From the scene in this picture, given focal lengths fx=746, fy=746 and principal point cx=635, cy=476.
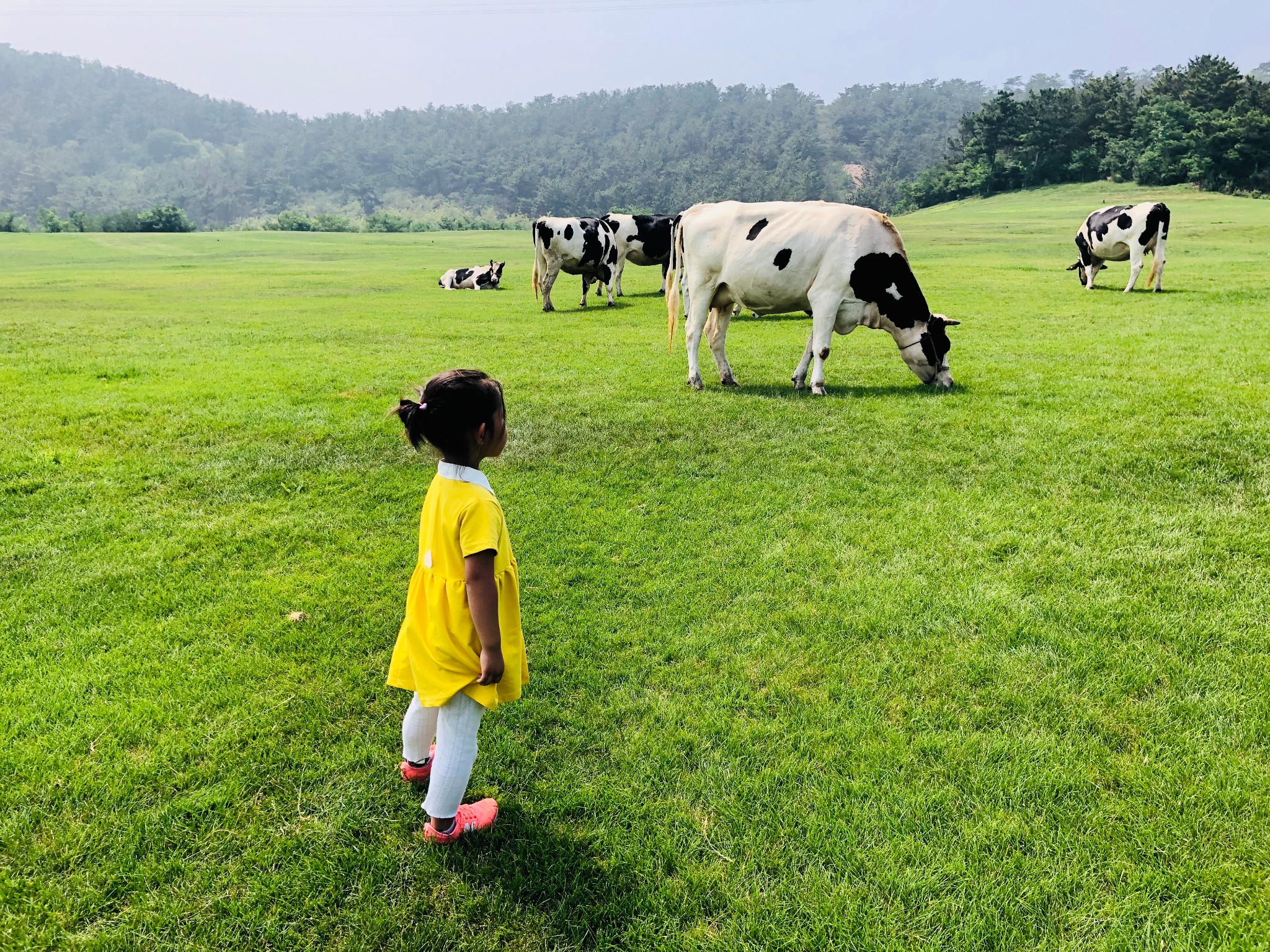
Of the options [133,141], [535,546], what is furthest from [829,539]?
[133,141]

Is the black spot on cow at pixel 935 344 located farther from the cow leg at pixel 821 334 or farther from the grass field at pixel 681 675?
the cow leg at pixel 821 334

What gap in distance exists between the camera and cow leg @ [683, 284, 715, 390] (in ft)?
32.2

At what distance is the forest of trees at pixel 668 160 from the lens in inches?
2534

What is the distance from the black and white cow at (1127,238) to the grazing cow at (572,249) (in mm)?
12225

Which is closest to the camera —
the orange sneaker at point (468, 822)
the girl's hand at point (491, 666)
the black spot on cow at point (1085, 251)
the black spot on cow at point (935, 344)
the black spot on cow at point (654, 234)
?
the girl's hand at point (491, 666)

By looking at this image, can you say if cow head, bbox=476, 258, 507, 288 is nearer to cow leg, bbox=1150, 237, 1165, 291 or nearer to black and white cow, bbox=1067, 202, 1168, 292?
black and white cow, bbox=1067, 202, 1168, 292

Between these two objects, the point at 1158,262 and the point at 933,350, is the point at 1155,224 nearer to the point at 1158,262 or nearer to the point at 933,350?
the point at 1158,262

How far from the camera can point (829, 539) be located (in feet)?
17.6

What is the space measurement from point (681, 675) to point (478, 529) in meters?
1.73

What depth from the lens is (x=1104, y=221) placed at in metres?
18.9

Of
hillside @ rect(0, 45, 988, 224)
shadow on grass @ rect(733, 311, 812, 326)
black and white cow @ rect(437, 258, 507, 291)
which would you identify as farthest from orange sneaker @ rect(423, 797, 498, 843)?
hillside @ rect(0, 45, 988, 224)

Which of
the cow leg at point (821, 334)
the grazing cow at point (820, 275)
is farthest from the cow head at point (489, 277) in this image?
the cow leg at point (821, 334)

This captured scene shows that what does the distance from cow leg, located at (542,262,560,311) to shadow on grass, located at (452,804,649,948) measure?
16.8m

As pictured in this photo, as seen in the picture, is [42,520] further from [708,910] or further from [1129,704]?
[1129,704]
